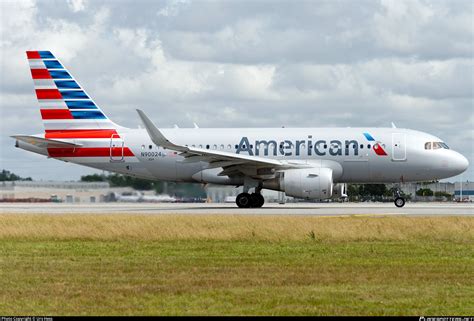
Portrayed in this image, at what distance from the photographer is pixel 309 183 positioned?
38.4m

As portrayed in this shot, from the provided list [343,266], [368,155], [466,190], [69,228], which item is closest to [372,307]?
[343,266]

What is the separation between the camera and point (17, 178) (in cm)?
4931

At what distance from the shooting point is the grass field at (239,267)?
12500 mm

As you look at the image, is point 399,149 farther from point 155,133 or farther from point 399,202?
point 155,133

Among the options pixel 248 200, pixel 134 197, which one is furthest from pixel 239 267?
pixel 134 197

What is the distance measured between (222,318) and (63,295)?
3.18 metres

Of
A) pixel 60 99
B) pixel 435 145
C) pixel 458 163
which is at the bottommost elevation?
pixel 458 163

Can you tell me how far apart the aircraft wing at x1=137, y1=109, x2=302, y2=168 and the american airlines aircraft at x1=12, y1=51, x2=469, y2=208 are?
0.15 feet

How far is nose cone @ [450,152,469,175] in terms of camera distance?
4112cm

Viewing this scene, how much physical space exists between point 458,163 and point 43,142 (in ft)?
65.2

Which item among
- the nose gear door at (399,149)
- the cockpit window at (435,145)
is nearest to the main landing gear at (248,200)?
the nose gear door at (399,149)

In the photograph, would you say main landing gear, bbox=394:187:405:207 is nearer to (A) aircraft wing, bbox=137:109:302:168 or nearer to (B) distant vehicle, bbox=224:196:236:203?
(A) aircraft wing, bbox=137:109:302:168

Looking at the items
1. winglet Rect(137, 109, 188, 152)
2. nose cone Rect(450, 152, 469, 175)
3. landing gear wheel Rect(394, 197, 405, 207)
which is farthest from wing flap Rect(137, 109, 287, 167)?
nose cone Rect(450, 152, 469, 175)

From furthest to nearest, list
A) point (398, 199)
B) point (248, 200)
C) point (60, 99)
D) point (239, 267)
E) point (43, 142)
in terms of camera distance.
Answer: point (60, 99)
point (43, 142)
point (398, 199)
point (248, 200)
point (239, 267)
